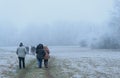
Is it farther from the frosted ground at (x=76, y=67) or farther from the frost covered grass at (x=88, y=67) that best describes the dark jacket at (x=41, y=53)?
the frost covered grass at (x=88, y=67)

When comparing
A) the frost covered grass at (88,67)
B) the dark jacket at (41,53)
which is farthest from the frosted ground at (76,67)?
the dark jacket at (41,53)

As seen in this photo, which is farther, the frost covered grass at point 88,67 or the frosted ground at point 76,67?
the frosted ground at point 76,67

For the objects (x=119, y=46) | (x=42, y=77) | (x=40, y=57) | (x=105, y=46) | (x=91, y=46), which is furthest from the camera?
(x=91, y=46)

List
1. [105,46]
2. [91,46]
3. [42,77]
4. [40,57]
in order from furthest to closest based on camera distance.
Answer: [91,46] < [105,46] < [40,57] < [42,77]

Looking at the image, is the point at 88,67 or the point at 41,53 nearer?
the point at 41,53

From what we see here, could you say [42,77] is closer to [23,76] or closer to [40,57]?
[23,76]

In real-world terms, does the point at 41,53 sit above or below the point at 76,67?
above

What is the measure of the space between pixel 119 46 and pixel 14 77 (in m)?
91.0

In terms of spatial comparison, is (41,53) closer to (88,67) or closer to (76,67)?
(76,67)

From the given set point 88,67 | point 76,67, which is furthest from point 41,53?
point 88,67

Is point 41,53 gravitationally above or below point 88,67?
above

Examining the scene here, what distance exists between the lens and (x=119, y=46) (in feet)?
381

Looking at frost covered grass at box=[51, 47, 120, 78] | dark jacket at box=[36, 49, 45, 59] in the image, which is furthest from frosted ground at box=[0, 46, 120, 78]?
dark jacket at box=[36, 49, 45, 59]

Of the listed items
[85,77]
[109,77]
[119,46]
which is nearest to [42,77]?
[85,77]
